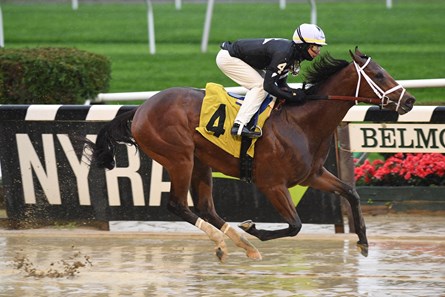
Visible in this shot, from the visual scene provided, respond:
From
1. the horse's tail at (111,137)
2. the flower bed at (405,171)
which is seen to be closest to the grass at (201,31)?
the flower bed at (405,171)

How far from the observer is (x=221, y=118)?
9.66m

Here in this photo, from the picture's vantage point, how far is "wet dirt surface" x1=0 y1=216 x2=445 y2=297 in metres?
8.94

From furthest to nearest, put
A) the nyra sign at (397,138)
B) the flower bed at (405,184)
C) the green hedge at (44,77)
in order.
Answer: the green hedge at (44,77) < the flower bed at (405,184) < the nyra sign at (397,138)

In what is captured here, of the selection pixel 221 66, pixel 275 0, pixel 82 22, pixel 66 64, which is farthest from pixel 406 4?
pixel 221 66

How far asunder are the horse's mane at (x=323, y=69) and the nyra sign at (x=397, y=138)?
170 centimetres

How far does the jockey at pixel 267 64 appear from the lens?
371 inches

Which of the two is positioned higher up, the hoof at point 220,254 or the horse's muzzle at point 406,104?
the horse's muzzle at point 406,104

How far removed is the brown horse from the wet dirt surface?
35cm

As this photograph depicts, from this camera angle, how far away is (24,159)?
1189 centimetres

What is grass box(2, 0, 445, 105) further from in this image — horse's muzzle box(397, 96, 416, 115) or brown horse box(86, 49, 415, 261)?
horse's muzzle box(397, 96, 416, 115)

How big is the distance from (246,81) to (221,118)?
0.41 metres

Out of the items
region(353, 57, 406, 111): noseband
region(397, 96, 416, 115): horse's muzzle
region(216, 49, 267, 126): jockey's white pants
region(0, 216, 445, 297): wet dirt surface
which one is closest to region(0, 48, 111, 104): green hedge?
region(0, 216, 445, 297): wet dirt surface

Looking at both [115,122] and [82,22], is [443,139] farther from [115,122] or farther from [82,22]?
[82,22]

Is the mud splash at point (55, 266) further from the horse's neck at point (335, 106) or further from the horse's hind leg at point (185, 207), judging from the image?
the horse's neck at point (335, 106)
